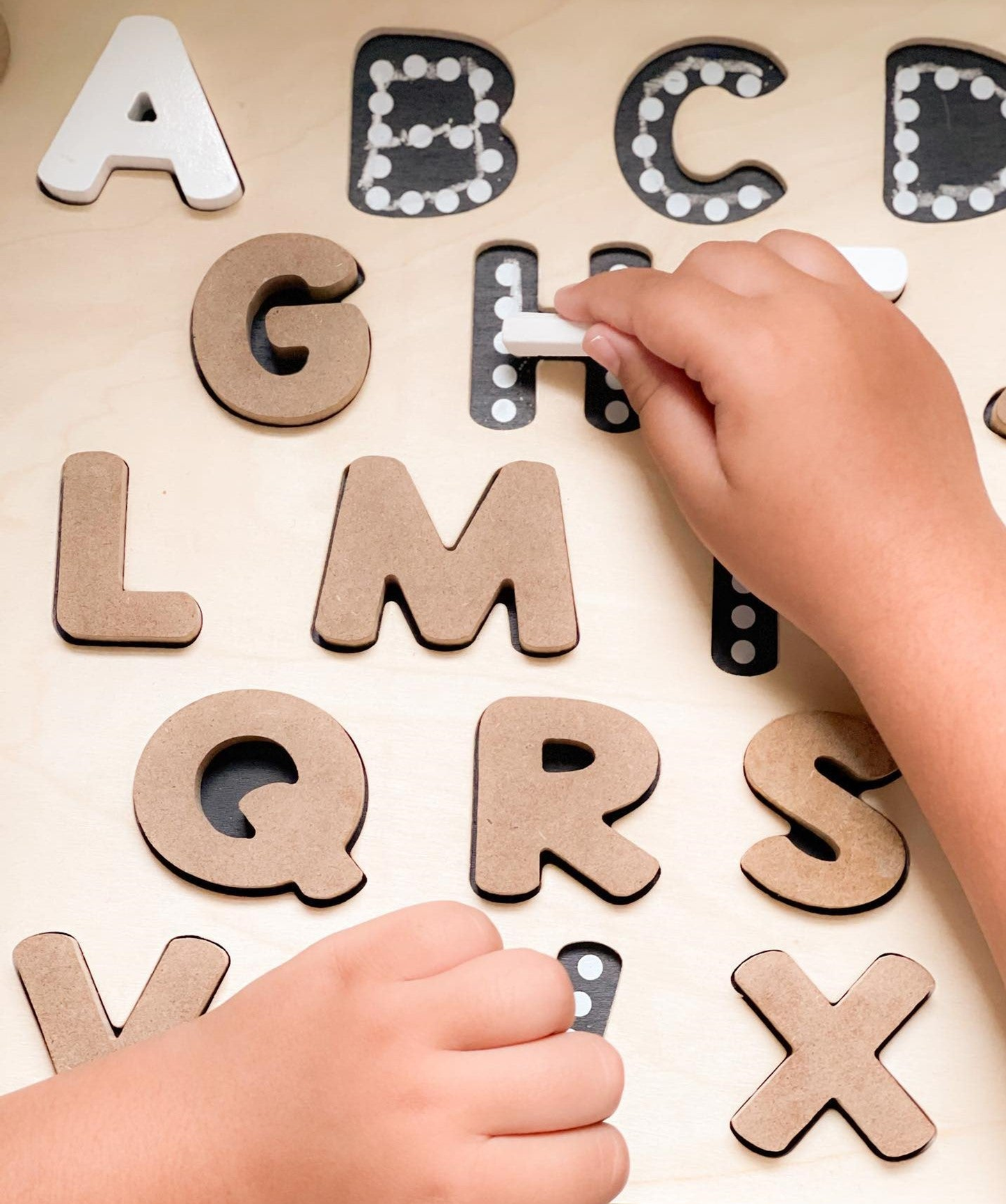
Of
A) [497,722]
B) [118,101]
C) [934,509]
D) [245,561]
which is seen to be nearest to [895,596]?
[934,509]

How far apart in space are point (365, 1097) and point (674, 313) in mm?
362

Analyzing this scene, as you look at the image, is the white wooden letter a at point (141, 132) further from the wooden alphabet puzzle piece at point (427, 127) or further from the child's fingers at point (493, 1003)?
the child's fingers at point (493, 1003)

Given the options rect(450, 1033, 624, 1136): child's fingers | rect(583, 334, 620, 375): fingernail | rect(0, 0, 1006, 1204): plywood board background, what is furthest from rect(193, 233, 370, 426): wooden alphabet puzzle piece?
rect(450, 1033, 624, 1136): child's fingers

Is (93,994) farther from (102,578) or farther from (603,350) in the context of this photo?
(603,350)

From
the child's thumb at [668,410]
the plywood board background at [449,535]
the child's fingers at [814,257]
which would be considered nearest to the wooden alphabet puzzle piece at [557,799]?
the plywood board background at [449,535]

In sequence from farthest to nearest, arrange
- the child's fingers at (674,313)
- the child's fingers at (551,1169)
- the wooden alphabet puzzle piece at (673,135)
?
the wooden alphabet puzzle piece at (673,135) → the child's fingers at (674,313) → the child's fingers at (551,1169)

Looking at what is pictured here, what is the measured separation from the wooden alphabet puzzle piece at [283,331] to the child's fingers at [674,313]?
13cm

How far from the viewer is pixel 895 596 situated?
50 centimetres

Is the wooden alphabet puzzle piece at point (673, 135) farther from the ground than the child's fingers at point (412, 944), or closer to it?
farther from the ground

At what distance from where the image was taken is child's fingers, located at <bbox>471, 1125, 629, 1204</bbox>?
0.42 metres

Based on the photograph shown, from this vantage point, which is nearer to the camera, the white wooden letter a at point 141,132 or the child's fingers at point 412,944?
the child's fingers at point 412,944

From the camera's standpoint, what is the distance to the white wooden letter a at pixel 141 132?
2.02ft

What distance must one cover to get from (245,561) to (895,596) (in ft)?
1.01

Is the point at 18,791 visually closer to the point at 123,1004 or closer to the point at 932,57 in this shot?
the point at 123,1004
